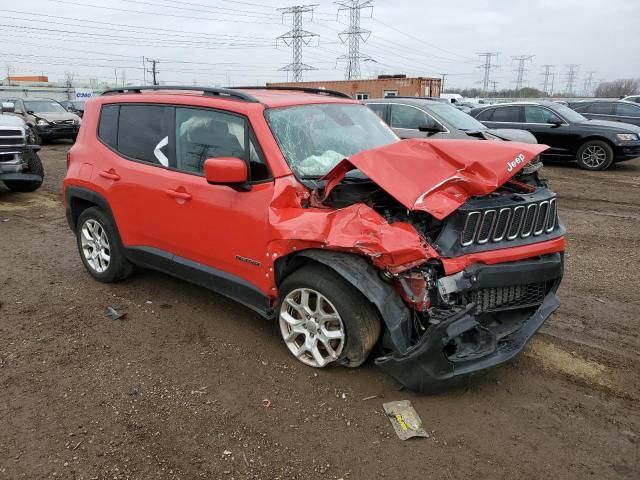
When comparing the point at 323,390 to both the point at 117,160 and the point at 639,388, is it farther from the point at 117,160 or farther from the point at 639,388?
the point at 117,160

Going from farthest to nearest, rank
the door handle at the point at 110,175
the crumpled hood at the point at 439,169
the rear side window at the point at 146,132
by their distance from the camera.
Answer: the door handle at the point at 110,175, the rear side window at the point at 146,132, the crumpled hood at the point at 439,169

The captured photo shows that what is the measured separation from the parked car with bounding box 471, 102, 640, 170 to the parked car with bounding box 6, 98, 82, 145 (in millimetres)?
14584

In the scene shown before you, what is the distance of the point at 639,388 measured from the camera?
322 cm

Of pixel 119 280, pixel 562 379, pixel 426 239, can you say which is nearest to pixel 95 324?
pixel 119 280

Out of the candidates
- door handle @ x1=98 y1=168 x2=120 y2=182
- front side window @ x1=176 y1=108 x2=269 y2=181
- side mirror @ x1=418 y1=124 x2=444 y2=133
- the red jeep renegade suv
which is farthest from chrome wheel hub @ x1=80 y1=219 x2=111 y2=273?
side mirror @ x1=418 y1=124 x2=444 y2=133

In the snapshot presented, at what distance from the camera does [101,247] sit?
4.96m

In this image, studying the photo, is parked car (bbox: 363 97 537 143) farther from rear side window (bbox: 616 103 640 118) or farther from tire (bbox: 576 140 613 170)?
rear side window (bbox: 616 103 640 118)

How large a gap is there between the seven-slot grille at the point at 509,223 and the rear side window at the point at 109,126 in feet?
10.6

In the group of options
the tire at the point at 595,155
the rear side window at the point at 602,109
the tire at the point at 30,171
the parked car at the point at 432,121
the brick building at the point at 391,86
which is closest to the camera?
the tire at the point at 30,171

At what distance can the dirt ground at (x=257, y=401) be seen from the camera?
103 inches

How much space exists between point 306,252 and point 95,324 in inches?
83.3

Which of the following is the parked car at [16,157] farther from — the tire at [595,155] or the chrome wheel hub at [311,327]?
the tire at [595,155]

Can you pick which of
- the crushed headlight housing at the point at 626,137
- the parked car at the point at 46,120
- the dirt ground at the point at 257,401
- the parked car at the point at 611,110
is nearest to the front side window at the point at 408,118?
the crushed headlight housing at the point at 626,137

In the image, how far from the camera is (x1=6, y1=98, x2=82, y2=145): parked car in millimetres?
17812
